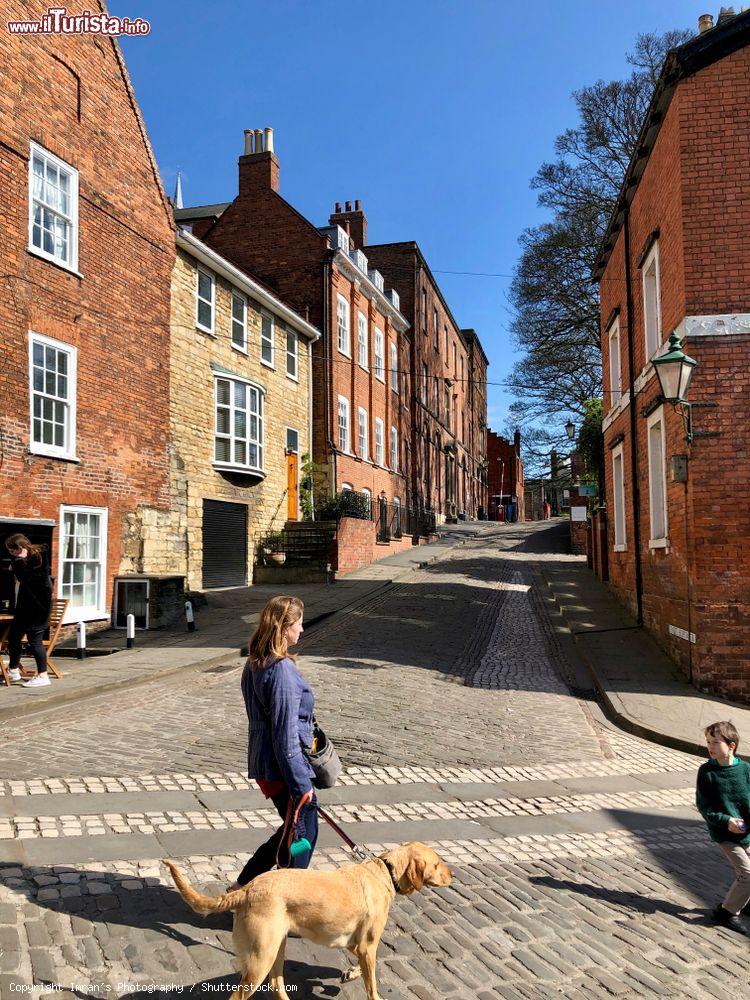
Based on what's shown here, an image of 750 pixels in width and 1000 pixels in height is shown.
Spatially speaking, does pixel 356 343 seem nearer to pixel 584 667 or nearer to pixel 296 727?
pixel 584 667

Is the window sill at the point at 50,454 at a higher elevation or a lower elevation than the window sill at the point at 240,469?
lower

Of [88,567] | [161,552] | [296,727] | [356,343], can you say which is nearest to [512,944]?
[296,727]

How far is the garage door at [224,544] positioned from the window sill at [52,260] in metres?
6.63

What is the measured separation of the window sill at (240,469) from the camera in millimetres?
19641

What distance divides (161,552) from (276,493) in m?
6.68

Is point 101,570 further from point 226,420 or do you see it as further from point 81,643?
point 226,420

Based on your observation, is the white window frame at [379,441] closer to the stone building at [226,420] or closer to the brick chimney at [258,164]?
the stone building at [226,420]

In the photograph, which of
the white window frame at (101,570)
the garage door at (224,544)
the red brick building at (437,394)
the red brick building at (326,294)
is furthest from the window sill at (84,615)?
the red brick building at (437,394)

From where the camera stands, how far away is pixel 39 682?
962 cm

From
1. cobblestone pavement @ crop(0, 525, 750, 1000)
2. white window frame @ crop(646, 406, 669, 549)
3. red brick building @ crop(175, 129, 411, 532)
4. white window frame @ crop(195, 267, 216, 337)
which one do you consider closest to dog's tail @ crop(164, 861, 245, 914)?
cobblestone pavement @ crop(0, 525, 750, 1000)

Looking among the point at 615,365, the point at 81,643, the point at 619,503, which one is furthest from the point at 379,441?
the point at 81,643

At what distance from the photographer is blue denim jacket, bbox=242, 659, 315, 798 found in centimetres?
363

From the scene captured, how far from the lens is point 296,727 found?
3.67 metres

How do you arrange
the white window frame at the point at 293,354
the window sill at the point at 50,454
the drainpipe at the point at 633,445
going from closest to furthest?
1. the window sill at the point at 50,454
2. the drainpipe at the point at 633,445
3. the white window frame at the point at 293,354
